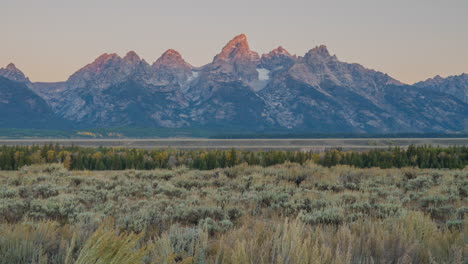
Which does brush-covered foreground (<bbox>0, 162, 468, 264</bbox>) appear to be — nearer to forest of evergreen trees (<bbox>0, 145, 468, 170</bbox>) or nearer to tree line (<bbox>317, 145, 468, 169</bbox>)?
forest of evergreen trees (<bbox>0, 145, 468, 170</bbox>)

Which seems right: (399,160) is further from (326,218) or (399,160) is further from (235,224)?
(235,224)

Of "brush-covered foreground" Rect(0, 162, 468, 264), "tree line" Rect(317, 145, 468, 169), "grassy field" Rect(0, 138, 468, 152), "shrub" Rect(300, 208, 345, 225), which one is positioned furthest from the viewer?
"grassy field" Rect(0, 138, 468, 152)

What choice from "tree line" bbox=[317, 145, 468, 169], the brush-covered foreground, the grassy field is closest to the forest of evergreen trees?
"tree line" bbox=[317, 145, 468, 169]

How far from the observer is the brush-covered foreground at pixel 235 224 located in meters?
4.29

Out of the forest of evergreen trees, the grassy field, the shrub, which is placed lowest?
the grassy field

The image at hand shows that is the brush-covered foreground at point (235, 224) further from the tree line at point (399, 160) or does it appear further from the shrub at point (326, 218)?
the tree line at point (399, 160)

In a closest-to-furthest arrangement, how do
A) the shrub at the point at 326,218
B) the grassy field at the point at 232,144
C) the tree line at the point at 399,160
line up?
the shrub at the point at 326,218 < the tree line at the point at 399,160 < the grassy field at the point at 232,144

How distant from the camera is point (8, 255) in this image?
4.57 meters

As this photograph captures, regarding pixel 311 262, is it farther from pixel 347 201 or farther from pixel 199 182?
pixel 199 182

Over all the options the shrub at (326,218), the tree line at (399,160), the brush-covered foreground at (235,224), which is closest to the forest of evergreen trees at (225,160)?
the tree line at (399,160)

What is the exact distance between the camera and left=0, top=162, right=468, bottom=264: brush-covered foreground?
429 cm

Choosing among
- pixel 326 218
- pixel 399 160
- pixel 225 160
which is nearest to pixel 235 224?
pixel 326 218

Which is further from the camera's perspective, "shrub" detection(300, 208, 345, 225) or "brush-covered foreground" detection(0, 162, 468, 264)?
"shrub" detection(300, 208, 345, 225)

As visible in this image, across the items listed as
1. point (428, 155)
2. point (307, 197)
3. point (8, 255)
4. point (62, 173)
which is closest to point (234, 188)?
point (307, 197)
